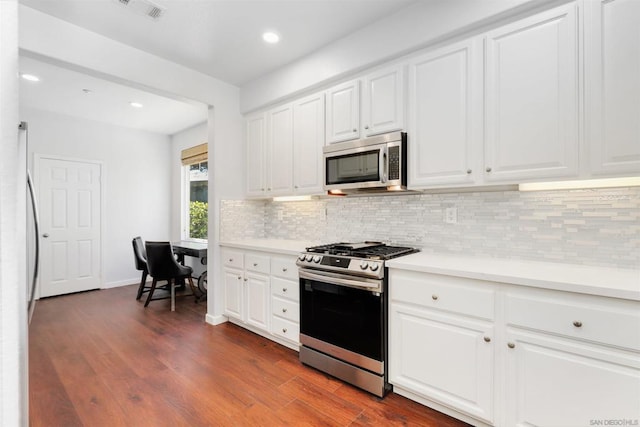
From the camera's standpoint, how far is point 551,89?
175cm

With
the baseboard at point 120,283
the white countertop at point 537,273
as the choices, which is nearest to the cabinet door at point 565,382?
the white countertop at point 537,273

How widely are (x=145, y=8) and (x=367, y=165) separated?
6.51 ft

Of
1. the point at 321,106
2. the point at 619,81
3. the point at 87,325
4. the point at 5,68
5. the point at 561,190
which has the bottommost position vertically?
the point at 87,325

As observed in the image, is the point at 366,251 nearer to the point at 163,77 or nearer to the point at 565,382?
the point at 565,382

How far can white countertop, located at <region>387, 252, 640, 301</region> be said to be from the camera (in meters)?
1.39

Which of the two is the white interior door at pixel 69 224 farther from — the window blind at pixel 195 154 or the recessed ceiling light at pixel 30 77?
the recessed ceiling light at pixel 30 77

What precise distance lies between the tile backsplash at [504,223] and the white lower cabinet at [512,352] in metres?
0.61

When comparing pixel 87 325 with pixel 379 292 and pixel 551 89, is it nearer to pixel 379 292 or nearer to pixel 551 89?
pixel 379 292

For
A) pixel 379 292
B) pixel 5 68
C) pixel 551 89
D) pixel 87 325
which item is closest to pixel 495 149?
pixel 551 89

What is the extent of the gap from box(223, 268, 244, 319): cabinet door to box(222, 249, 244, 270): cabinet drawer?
0.20 ft

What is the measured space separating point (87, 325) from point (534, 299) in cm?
417

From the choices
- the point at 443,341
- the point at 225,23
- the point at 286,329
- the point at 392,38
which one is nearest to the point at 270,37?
the point at 225,23

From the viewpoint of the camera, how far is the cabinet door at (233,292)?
3207 mm

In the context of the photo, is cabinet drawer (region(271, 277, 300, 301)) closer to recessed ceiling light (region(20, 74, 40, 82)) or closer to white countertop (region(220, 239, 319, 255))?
white countertop (region(220, 239, 319, 255))
